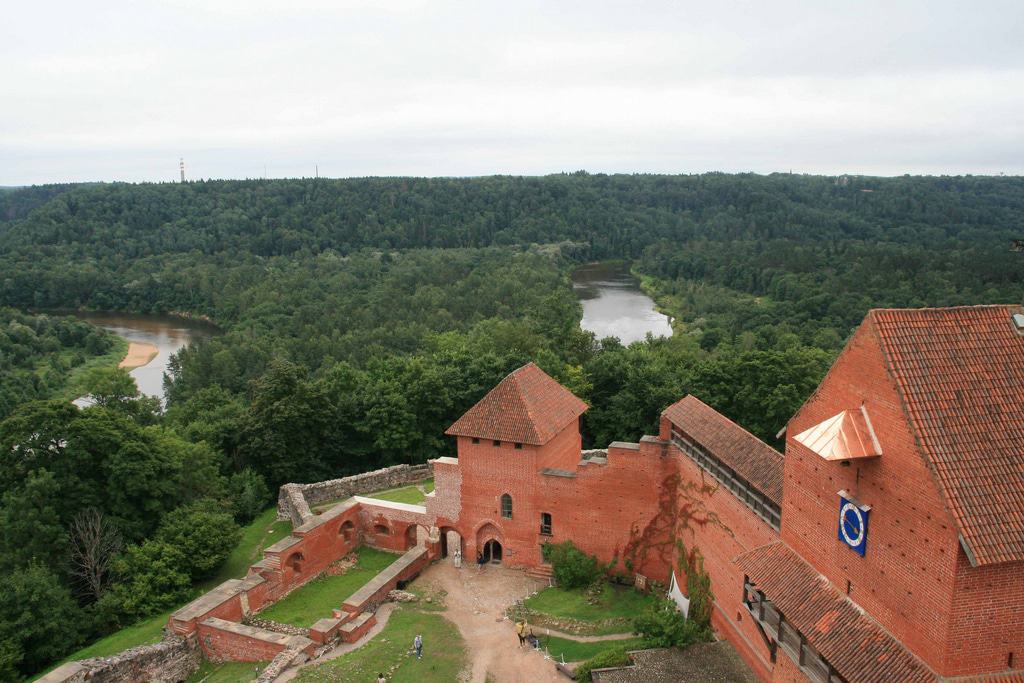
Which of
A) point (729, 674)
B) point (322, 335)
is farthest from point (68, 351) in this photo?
point (729, 674)

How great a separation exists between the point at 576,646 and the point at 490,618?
12.2 feet

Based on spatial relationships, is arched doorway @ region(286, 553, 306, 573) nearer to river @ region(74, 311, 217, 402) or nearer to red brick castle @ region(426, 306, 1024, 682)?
red brick castle @ region(426, 306, 1024, 682)

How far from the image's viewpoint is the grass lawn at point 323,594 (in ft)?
88.7

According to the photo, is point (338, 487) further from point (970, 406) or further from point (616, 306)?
point (616, 306)

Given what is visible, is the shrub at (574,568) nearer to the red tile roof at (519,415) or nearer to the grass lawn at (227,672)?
the red tile roof at (519,415)

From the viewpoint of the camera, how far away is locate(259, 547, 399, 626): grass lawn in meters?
27.0

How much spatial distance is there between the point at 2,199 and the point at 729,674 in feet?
763

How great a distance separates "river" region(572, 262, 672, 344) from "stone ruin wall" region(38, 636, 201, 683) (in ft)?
167

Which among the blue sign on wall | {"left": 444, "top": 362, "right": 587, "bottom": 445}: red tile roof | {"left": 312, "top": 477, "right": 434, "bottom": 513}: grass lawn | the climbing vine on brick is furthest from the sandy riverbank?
the blue sign on wall

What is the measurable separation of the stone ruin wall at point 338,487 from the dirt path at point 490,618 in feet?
25.6

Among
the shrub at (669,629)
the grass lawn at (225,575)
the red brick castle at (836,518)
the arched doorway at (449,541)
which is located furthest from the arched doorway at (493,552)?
the grass lawn at (225,575)

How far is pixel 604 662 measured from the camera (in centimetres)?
2011

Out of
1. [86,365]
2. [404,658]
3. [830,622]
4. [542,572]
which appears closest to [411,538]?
[542,572]

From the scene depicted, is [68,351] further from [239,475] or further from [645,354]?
[645,354]
